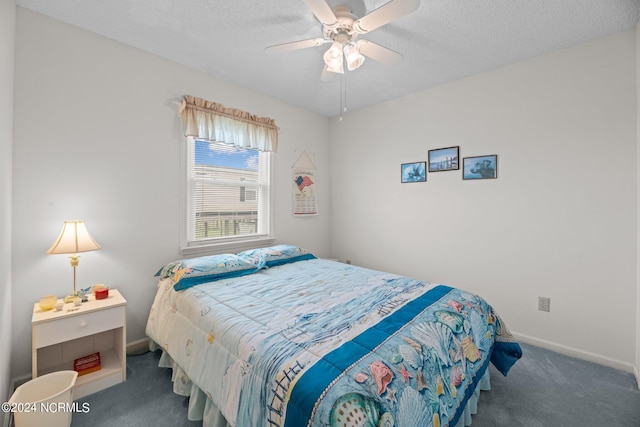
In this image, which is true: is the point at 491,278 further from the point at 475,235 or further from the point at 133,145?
the point at 133,145

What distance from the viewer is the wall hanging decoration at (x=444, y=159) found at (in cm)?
298

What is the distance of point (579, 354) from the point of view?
7.68 feet

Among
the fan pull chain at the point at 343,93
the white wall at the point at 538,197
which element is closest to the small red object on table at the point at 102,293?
the fan pull chain at the point at 343,93

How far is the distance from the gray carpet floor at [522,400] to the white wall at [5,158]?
1.93 ft

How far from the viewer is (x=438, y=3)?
1.83 metres

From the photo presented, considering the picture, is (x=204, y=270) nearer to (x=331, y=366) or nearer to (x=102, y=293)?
(x=102, y=293)

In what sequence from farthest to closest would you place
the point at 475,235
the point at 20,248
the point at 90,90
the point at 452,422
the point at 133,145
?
1. the point at 475,235
2. the point at 133,145
3. the point at 90,90
4. the point at 20,248
5. the point at 452,422

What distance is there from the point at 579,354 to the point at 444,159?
2092 millimetres

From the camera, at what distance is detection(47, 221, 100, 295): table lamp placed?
1.87 m

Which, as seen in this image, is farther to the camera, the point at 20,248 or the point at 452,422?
the point at 20,248

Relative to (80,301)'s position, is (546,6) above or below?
above

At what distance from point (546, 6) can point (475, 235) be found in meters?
1.91

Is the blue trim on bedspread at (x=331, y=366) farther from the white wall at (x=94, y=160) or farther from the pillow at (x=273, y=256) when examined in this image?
the white wall at (x=94, y=160)

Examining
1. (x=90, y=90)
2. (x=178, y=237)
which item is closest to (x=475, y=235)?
(x=178, y=237)
